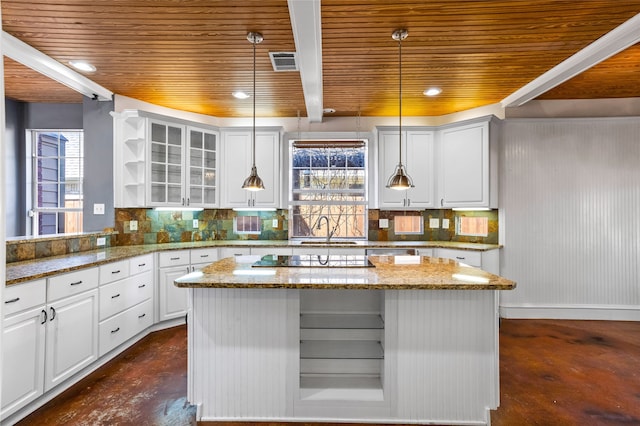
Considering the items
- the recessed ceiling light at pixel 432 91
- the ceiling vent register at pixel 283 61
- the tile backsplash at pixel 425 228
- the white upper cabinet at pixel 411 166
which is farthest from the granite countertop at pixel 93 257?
the ceiling vent register at pixel 283 61

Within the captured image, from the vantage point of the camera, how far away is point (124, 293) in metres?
2.92

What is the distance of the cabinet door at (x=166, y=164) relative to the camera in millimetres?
3742

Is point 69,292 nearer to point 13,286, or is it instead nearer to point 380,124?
point 13,286

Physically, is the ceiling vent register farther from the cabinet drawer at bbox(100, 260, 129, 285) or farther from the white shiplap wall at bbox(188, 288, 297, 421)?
the cabinet drawer at bbox(100, 260, 129, 285)

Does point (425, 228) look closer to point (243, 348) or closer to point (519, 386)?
point (519, 386)

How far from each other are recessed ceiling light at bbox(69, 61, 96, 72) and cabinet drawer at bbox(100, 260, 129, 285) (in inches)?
72.1

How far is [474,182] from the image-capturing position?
3912 millimetres

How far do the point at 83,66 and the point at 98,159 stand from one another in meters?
1.02

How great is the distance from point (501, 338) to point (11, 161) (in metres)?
6.00

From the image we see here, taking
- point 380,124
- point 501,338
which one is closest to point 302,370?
point 501,338

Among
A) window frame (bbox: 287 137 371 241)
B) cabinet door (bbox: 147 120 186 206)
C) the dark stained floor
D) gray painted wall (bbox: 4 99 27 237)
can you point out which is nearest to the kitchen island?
the dark stained floor

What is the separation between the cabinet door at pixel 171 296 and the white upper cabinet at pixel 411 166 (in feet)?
8.63

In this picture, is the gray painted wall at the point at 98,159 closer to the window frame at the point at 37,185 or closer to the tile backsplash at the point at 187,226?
the tile backsplash at the point at 187,226

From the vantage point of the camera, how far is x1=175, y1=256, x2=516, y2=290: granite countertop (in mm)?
1741
